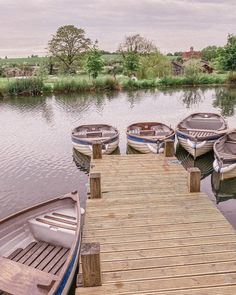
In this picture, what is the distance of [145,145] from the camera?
37.8 feet

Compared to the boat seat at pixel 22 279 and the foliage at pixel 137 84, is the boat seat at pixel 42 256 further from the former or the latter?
the foliage at pixel 137 84

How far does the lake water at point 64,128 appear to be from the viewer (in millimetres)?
9719

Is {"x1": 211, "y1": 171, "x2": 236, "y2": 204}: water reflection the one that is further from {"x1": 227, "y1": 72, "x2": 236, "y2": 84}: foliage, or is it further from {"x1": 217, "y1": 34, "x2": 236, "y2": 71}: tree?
{"x1": 217, "y1": 34, "x2": 236, "y2": 71}: tree

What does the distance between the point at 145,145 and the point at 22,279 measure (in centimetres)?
751

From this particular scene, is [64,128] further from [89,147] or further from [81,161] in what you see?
[89,147]

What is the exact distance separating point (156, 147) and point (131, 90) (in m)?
22.6

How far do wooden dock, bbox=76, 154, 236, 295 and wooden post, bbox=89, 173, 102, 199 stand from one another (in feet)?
0.44

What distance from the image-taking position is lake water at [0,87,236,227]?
972 centimetres

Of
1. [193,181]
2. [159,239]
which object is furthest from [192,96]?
[159,239]

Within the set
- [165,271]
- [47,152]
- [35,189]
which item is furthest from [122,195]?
[47,152]

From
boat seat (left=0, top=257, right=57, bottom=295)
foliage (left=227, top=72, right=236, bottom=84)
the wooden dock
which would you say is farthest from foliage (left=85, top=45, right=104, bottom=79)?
boat seat (left=0, top=257, right=57, bottom=295)

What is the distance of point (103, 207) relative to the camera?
6586 millimetres

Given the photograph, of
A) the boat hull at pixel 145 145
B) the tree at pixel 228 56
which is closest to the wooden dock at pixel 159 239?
the boat hull at pixel 145 145

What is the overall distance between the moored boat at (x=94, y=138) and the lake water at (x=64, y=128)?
24.8 inches
